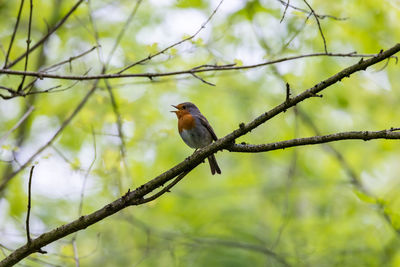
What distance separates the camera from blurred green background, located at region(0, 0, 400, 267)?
221 inches

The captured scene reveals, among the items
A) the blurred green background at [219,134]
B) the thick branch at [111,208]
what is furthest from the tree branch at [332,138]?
the blurred green background at [219,134]

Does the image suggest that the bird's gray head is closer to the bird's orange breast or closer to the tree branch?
the bird's orange breast

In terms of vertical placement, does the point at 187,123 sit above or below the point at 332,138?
above

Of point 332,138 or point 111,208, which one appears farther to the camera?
point 111,208

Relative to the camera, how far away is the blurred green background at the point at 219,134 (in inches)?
221

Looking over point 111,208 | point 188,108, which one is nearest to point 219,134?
point 188,108

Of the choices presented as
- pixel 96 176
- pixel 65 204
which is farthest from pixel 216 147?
pixel 65 204

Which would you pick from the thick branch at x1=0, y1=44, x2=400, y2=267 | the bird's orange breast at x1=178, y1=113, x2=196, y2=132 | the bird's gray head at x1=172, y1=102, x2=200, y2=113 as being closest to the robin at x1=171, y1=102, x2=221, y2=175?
the bird's orange breast at x1=178, y1=113, x2=196, y2=132

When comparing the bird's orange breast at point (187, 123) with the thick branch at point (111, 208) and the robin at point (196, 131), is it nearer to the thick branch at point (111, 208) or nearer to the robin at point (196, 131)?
the robin at point (196, 131)

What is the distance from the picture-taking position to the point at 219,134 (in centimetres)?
870

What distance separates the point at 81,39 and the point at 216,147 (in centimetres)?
467

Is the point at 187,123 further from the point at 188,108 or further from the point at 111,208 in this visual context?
the point at 111,208

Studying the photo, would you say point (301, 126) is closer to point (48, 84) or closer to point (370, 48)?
→ point (370, 48)

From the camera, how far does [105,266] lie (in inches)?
288
